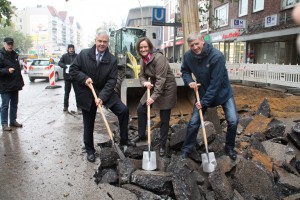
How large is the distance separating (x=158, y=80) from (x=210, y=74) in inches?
28.9

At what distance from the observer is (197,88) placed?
4449mm

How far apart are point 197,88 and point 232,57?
23374 millimetres

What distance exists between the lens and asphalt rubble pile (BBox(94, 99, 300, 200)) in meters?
3.65

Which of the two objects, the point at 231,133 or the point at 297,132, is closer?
the point at 231,133

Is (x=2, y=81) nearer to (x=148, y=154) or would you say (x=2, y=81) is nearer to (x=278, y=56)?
(x=148, y=154)

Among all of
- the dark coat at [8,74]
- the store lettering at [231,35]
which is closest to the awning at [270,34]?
the store lettering at [231,35]

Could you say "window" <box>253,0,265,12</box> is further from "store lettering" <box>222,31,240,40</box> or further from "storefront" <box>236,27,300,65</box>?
"store lettering" <box>222,31,240,40</box>

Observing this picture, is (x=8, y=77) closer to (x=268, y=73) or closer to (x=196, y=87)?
(x=196, y=87)

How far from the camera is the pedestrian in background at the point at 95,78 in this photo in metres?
4.30

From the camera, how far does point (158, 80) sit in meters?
4.52

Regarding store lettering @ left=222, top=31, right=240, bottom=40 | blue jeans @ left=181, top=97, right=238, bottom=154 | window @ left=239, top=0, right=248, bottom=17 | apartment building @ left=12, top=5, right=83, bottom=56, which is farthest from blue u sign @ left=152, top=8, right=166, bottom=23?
apartment building @ left=12, top=5, right=83, bottom=56

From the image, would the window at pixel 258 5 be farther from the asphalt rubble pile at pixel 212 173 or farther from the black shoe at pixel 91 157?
the black shoe at pixel 91 157

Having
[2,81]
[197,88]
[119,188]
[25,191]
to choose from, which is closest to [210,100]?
[197,88]

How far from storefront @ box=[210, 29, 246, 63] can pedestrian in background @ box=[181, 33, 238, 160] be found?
65.2 ft
